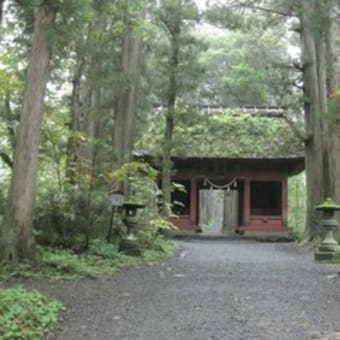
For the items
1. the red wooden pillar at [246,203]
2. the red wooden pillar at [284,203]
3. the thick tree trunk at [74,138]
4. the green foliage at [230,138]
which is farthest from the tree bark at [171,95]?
the red wooden pillar at [284,203]

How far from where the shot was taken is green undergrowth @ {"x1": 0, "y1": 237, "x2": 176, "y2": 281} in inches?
316

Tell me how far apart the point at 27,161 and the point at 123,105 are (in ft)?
20.3

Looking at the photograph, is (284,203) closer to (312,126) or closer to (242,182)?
(242,182)

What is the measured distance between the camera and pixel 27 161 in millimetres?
8258

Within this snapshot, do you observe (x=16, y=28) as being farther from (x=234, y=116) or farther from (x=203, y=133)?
(x=234, y=116)

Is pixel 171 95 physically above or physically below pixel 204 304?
above

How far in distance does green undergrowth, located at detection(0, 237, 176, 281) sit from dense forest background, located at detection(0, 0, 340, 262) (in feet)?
0.87

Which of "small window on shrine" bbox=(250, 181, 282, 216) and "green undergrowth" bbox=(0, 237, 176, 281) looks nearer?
"green undergrowth" bbox=(0, 237, 176, 281)

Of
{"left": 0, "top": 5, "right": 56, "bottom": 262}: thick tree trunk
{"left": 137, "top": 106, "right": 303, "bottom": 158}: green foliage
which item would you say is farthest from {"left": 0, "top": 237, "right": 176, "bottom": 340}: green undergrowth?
{"left": 137, "top": 106, "right": 303, "bottom": 158}: green foliage

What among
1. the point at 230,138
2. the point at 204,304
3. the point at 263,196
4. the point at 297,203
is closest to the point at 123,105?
the point at 204,304

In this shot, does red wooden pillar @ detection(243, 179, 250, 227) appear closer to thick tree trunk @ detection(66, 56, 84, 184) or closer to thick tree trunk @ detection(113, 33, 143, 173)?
thick tree trunk @ detection(113, 33, 143, 173)

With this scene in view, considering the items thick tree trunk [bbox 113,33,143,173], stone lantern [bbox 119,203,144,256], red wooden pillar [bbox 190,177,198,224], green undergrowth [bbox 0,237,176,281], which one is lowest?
green undergrowth [bbox 0,237,176,281]

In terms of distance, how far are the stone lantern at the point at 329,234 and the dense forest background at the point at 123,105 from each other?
3.74ft

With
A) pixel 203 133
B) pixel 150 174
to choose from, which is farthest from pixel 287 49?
pixel 150 174
